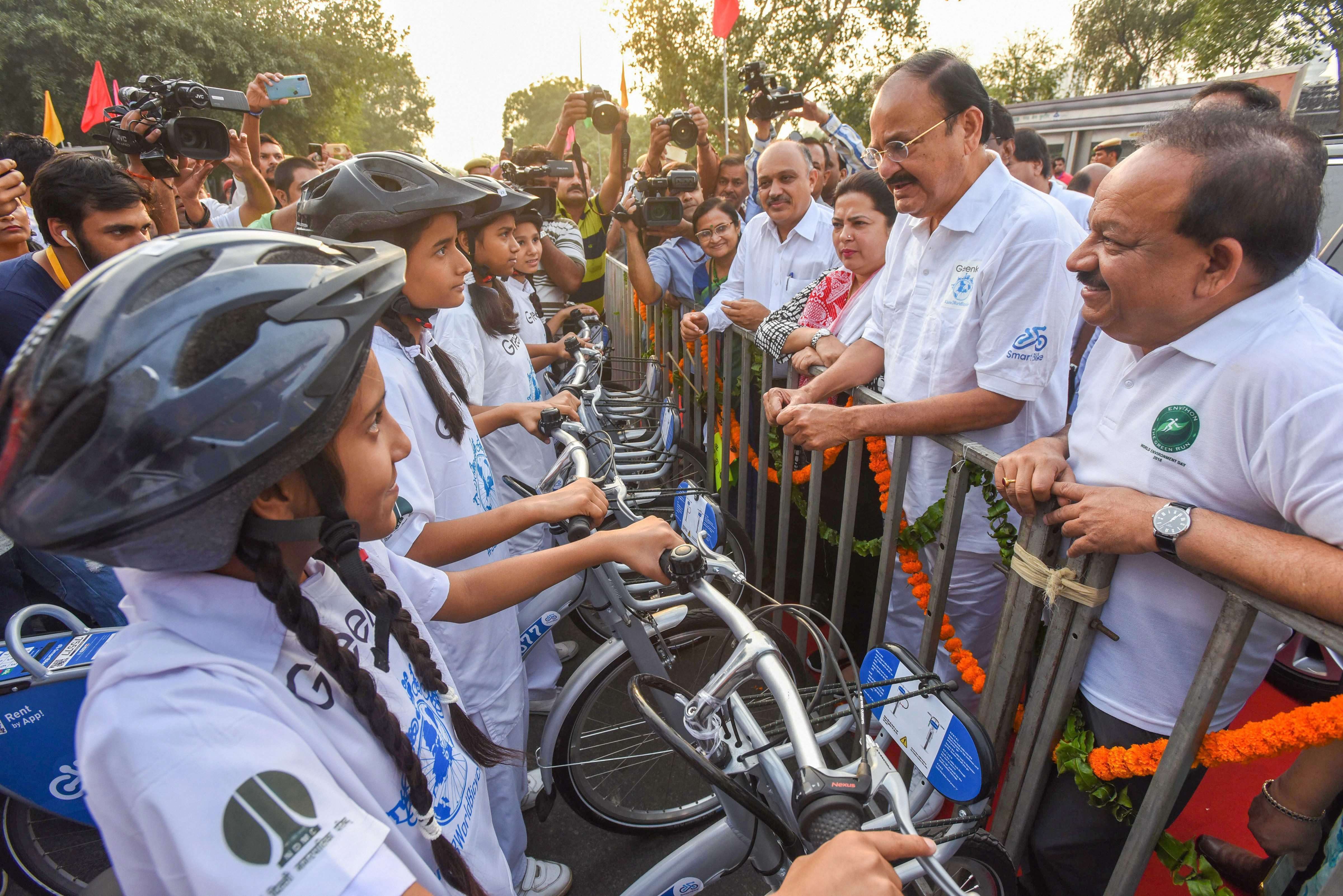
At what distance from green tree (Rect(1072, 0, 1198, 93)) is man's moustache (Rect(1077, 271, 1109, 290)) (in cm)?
3283

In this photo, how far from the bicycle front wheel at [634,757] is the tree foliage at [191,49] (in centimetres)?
1971

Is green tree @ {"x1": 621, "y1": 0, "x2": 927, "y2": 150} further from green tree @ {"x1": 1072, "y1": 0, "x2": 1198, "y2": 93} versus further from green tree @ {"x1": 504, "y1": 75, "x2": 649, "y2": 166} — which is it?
green tree @ {"x1": 504, "y1": 75, "x2": 649, "y2": 166}

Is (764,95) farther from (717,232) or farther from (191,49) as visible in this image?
(191,49)

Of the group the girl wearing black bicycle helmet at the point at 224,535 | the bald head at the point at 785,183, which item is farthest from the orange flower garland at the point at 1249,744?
the bald head at the point at 785,183

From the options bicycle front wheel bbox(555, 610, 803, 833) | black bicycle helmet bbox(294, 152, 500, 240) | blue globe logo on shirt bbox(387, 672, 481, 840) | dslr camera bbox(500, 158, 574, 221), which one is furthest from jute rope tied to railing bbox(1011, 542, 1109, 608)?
dslr camera bbox(500, 158, 574, 221)

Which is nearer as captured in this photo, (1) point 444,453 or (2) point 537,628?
(1) point 444,453

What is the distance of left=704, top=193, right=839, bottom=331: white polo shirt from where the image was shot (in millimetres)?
4164

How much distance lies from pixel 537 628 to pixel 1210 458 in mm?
2453

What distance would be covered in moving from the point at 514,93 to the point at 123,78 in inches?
2403

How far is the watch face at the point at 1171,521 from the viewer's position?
4.41 feet

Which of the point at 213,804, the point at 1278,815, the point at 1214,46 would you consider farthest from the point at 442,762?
the point at 1214,46

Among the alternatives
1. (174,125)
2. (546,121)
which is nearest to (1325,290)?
(174,125)

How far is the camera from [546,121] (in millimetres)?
91500

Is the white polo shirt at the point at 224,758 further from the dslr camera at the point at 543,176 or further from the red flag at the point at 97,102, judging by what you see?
the red flag at the point at 97,102
